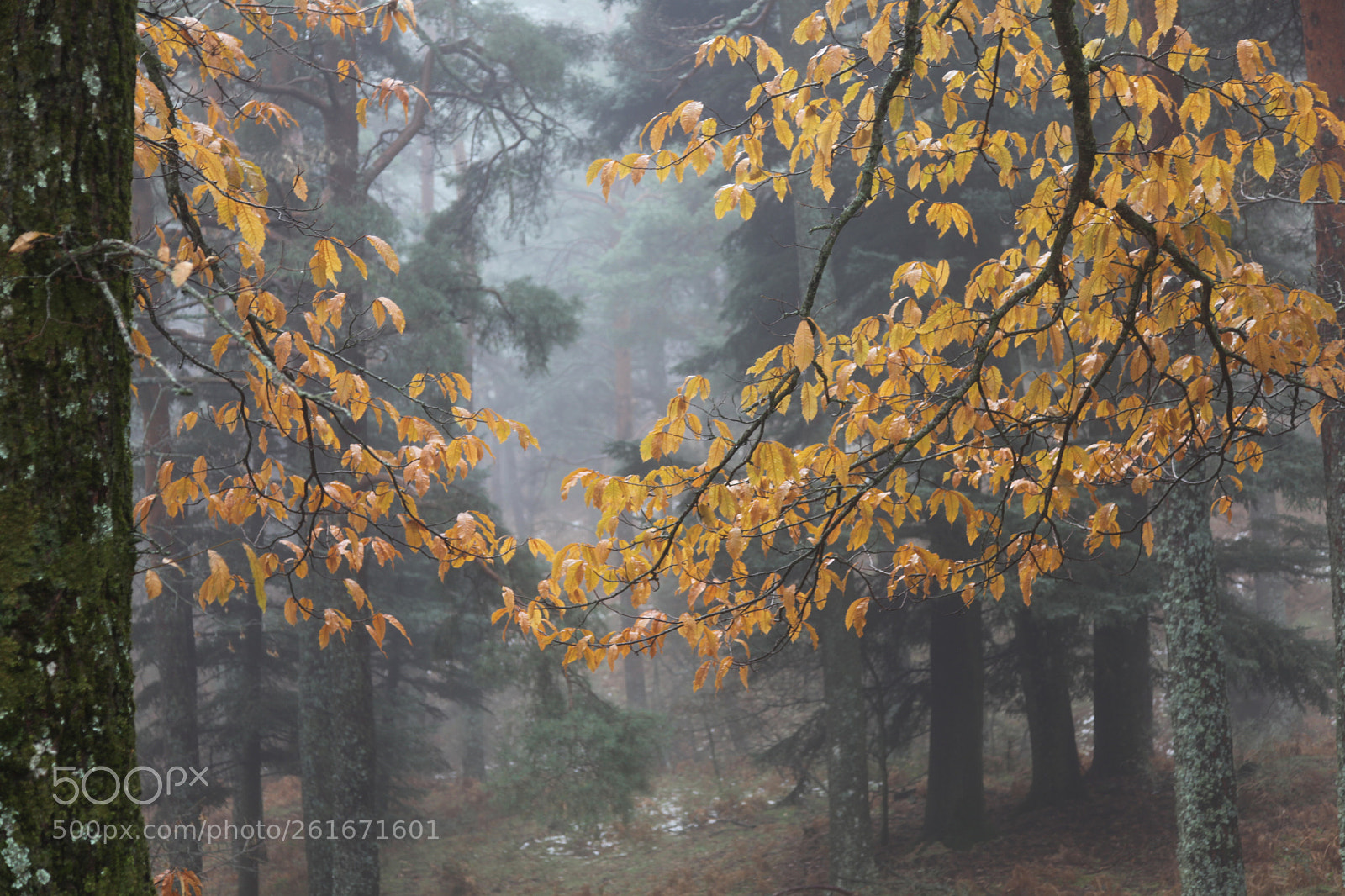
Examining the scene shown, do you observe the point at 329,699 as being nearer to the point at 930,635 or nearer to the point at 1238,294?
the point at 930,635

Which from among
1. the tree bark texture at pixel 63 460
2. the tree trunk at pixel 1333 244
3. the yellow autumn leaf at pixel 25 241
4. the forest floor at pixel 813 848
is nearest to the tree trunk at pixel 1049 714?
the forest floor at pixel 813 848

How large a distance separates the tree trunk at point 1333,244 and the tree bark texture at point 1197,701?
1.07m

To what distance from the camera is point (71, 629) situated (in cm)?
185

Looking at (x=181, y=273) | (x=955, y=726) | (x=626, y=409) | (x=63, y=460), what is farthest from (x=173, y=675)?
(x=626, y=409)

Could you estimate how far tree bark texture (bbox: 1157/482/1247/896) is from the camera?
6516 mm

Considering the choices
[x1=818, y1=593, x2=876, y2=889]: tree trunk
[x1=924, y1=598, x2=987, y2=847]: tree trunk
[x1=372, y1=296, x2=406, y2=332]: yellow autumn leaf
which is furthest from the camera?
[x1=924, y1=598, x2=987, y2=847]: tree trunk

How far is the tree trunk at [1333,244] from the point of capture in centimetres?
547

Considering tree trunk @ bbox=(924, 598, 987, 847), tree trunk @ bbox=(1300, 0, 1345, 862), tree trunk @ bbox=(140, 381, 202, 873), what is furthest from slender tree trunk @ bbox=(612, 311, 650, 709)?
tree trunk @ bbox=(1300, 0, 1345, 862)

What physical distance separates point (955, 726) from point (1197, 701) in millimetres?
4033

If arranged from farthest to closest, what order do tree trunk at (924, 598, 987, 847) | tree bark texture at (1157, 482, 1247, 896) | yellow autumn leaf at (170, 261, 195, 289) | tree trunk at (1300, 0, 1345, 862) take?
tree trunk at (924, 598, 987, 847), tree bark texture at (1157, 482, 1247, 896), tree trunk at (1300, 0, 1345, 862), yellow autumn leaf at (170, 261, 195, 289)

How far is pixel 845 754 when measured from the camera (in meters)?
9.95

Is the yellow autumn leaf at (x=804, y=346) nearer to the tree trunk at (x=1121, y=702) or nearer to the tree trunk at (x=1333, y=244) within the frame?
the tree trunk at (x=1333, y=244)

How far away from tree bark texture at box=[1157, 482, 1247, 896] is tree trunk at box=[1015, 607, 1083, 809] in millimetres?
3406

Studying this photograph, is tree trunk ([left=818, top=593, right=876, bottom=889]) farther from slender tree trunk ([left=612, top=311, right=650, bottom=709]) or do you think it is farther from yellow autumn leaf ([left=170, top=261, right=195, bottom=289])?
slender tree trunk ([left=612, top=311, right=650, bottom=709])
